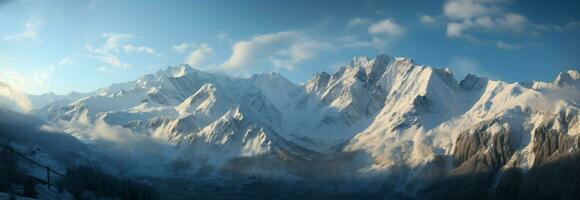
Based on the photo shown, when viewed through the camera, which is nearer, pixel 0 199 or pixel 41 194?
pixel 0 199

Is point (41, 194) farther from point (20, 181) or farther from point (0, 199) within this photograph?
point (0, 199)

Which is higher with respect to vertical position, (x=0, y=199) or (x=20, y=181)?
(x=20, y=181)

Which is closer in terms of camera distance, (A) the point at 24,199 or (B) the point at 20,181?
(A) the point at 24,199

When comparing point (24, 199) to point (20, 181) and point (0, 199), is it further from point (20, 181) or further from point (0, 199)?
point (20, 181)

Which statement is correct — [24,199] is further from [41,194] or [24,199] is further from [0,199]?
[41,194]

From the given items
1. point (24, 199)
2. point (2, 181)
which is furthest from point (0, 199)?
point (2, 181)

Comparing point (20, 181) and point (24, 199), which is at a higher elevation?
point (20, 181)

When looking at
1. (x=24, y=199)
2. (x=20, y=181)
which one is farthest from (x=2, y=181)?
(x=24, y=199)
